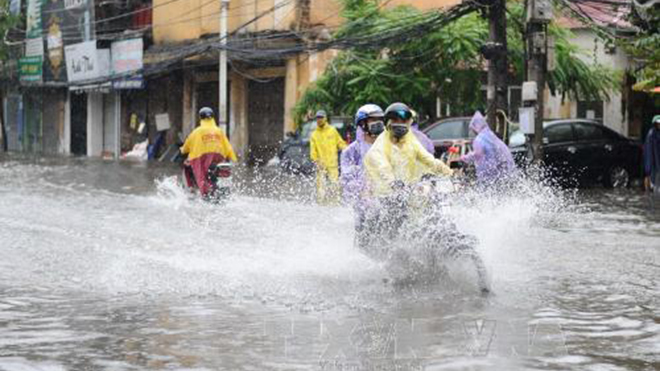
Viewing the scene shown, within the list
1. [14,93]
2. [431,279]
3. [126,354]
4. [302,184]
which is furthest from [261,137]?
[126,354]

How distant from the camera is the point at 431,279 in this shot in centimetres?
887

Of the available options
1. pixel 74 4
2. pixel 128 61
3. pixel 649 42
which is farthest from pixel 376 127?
pixel 74 4

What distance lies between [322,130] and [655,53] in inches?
227

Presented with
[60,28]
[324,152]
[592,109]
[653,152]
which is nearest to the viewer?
[324,152]

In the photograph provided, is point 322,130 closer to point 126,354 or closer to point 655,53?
point 655,53

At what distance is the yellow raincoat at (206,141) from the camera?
16828 millimetres

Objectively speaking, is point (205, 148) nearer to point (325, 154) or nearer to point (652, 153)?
point (325, 154)

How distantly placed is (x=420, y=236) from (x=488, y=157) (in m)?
3.94

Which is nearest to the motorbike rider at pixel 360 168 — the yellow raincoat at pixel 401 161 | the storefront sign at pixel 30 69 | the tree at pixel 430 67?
the yellow raincoat at pixel 401 161

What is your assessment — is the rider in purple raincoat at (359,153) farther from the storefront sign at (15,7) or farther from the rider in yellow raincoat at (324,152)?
the storefront sign at (15,7)

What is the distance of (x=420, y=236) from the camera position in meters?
8.52

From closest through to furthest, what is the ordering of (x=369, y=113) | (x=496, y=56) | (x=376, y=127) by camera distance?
1. (x=376, y=127)
2. (x=369, y=113)
3. (x=496, y=56)

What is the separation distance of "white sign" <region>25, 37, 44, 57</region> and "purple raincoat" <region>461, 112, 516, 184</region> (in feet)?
128

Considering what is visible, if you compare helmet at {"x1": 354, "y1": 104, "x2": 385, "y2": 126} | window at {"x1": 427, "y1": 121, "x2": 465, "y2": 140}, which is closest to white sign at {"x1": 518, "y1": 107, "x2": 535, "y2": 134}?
window at {"x1": 427, "y1": 121, "x2": 465, "y2": 140}
